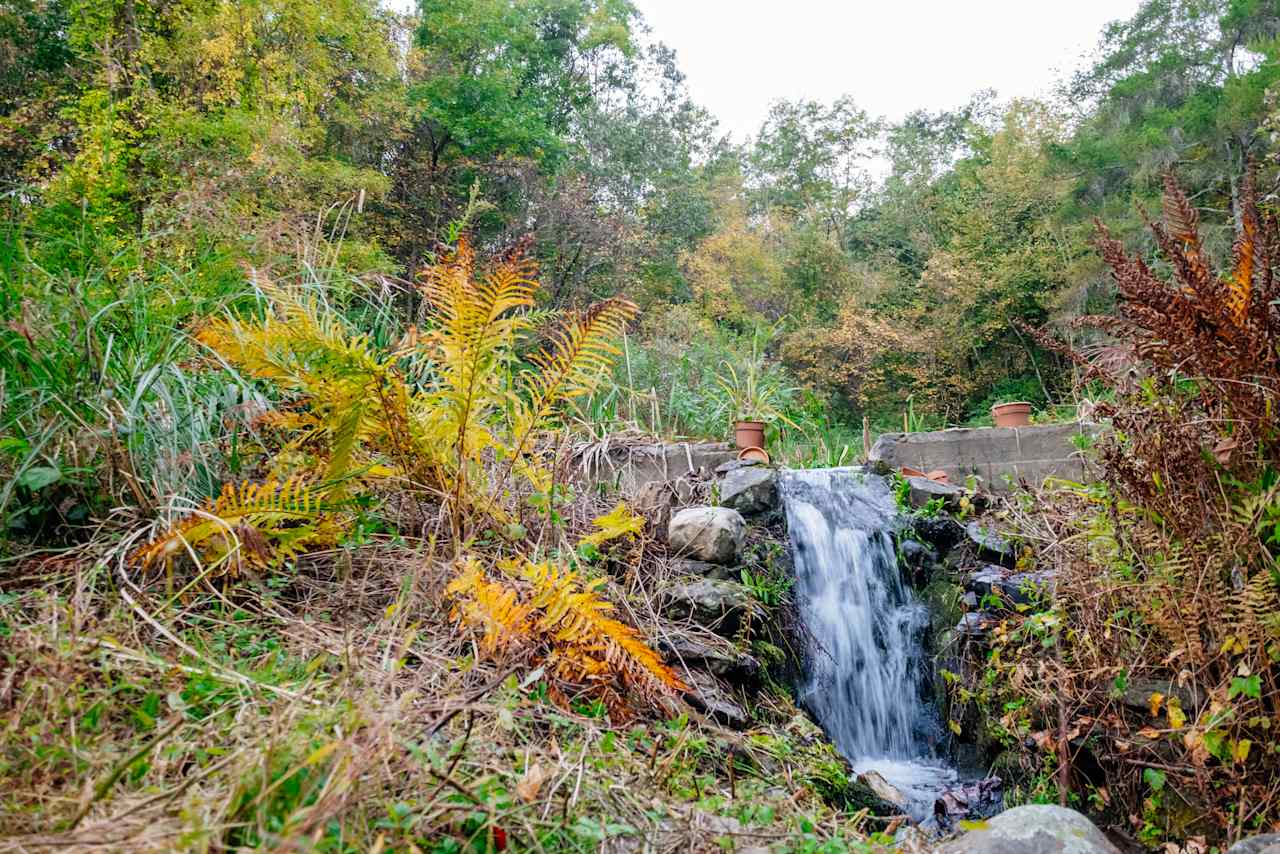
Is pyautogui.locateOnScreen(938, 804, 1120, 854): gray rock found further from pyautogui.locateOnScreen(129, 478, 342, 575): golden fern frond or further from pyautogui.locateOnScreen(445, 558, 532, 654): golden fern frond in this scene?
pyautogui.locateOnScreen(129, 478, 342, 575): golden fern frond

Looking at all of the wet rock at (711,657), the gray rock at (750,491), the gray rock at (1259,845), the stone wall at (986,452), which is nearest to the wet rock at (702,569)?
the wet rock at (711,657)

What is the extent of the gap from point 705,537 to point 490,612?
156 cm

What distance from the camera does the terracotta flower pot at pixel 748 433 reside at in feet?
17.1

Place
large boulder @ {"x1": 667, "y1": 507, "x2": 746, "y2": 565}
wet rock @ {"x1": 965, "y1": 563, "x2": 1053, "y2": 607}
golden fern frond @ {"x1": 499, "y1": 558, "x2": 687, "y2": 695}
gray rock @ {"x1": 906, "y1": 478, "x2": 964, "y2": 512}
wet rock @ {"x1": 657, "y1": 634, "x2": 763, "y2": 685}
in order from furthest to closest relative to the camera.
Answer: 1. gray rock @ {"x1": 906, "y1": 478, "x2": 964, "y2": 512}
2. large boulder @ {"x1": 667, "y1": 507, "x2": 746, "y2": 565}
3. wet rock @ {"x1": 965, "y1": 563, "x2": 1053, "y2": 607}
4. wet rock @ {"x1": 657, "y1": 634, "x2": 763, "y2": 685}
5. golden fern frond @ {"x1": 499, "y1": 558, "x2": 687, "y2": 695}

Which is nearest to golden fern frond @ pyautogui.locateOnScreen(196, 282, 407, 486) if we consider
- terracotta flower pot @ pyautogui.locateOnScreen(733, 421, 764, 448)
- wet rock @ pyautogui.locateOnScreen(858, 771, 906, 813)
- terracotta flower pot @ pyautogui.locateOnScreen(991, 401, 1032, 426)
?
wet rock @ pyautogui.locateOnScreen(858, 771, 906, 813)

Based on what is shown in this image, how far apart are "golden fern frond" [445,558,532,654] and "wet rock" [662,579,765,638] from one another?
989 mm

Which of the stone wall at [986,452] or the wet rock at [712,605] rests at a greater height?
the stone wall at [986,452]

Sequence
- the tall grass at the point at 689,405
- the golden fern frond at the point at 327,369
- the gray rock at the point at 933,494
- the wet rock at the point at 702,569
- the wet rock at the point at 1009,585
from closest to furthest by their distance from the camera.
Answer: the golden fern frond at the point at 327,369, the wet rock at the point at 1009,585, the wet rock at the point at 702,569, the gray rock at the point at 933,494, the tall grass at the point at 689,405

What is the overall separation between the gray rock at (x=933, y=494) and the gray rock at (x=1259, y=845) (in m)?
2.82

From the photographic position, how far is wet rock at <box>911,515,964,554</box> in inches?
161

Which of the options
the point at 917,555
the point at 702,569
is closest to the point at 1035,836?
the point at 702,569

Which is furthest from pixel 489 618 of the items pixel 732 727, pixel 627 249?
pixel 627 249

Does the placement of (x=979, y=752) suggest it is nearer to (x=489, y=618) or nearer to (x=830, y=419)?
(x=489, y=618)

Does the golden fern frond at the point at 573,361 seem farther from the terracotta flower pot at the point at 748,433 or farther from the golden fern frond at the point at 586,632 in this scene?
the terracotta flower pot at the point at 748,433
